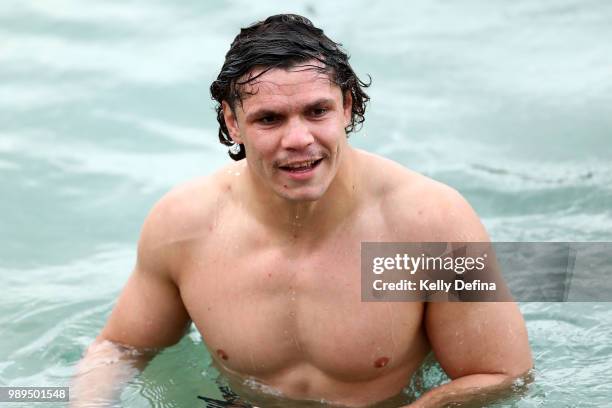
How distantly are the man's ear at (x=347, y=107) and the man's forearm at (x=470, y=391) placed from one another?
92 cm

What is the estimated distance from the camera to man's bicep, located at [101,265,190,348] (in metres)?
4.10

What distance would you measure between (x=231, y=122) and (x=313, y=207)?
387 mm

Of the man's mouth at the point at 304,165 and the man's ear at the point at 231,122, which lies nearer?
the man's mouth at the point at 304,165

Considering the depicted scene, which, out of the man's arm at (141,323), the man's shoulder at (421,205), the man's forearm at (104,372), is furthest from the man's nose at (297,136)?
the man's forearm at (104,372)

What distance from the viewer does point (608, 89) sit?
737 centimetres

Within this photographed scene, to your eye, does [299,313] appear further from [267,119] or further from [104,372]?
[104,372]

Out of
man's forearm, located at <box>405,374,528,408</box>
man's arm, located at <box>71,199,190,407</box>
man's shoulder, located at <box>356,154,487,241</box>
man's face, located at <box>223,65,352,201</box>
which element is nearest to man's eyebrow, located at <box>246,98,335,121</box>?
man's face, located at <box>223,65,352,201</box>

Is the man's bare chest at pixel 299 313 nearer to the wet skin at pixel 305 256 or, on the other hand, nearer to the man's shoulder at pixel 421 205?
the wet skin at pixel 305 256

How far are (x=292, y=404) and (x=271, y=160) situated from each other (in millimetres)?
931

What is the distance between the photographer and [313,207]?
3.76 m

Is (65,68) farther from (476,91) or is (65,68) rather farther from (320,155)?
(320,155)

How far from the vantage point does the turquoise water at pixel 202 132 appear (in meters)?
5.02

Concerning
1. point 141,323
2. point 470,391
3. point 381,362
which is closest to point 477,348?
point 470,391

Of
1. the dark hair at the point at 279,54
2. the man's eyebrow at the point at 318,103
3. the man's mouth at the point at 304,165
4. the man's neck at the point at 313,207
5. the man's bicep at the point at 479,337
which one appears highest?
the dark hair at the point at 279,54
